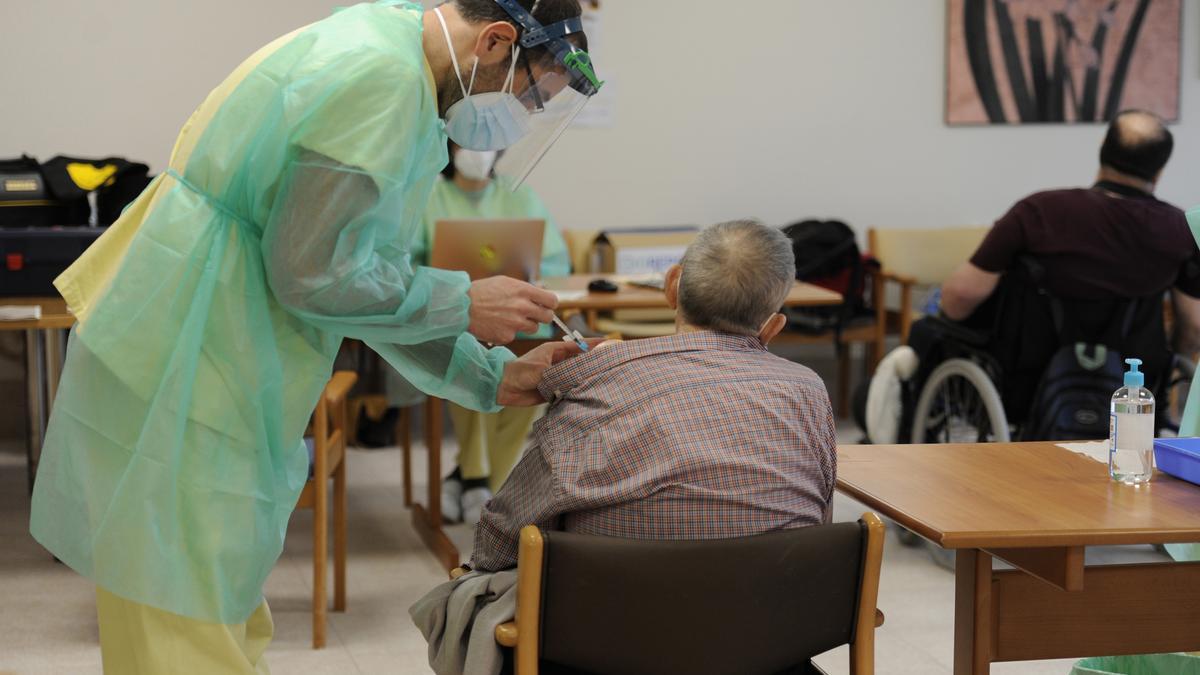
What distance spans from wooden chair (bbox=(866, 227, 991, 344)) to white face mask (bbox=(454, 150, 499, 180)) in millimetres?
2059

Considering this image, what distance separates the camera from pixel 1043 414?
3.24m

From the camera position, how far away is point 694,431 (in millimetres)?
1605

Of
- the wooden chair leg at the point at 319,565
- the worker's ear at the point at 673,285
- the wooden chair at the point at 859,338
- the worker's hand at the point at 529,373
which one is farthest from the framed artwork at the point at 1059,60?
the worker's hand at the point at 529,373

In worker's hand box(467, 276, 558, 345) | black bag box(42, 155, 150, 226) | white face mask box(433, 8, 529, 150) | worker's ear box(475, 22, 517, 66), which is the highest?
worker's ear box(475, 22, 517, 66)

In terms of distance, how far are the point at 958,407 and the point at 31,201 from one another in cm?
268

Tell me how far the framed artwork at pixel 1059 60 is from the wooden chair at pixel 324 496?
3.74m

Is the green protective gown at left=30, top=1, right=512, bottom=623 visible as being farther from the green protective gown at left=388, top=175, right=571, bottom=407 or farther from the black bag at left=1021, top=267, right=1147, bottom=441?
the green protective gown at left=388, top=175, right=571, bottom=407

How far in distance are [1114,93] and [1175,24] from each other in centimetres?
43

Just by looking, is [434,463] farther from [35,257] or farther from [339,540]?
[35,257]

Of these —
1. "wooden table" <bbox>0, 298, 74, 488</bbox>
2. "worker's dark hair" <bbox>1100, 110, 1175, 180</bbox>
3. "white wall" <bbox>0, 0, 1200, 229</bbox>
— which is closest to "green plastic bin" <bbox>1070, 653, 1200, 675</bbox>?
"worker's dark hair" <bbox>1100, 110, 1175, 180</bbox>

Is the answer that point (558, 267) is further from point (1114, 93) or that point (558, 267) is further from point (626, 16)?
point (1114, 93)

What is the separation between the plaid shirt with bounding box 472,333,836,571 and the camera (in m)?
1.58

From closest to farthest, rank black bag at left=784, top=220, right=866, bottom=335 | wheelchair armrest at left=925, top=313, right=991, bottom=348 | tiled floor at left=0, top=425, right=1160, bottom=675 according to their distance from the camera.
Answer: tiled floor at left=0, top=425, right=1160, bottom=675, wheelchair armrest at left=925, top=313, right=991, bottom=348, black bag at left=784, top=220, right=866, bottom=335

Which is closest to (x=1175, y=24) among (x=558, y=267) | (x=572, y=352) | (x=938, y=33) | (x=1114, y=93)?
(x=1114, y=93)
